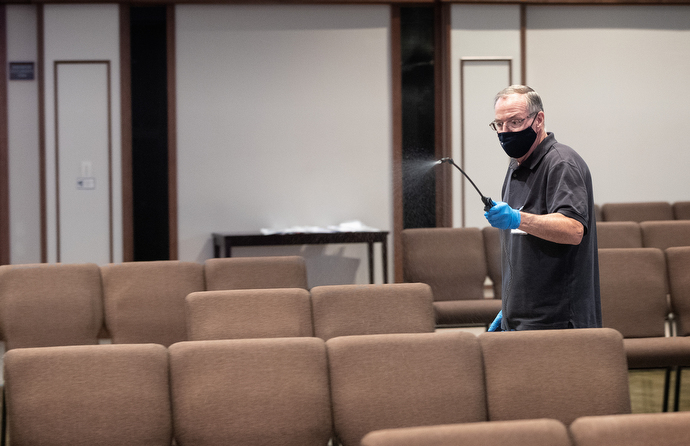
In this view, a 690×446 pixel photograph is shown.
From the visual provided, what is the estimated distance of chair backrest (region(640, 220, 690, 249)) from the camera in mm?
4609

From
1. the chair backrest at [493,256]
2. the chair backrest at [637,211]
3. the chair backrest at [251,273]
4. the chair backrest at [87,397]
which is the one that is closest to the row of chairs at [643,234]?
the chair backrest at [493,256]

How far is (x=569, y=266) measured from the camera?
2.03 meters

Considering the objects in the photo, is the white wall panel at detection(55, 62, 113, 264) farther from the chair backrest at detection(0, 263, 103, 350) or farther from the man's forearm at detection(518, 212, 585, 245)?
the man's forearm at detection(518, 212, 585, 245)

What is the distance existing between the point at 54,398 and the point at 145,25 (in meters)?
4.87

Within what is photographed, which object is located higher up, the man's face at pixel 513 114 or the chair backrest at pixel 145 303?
the man's face at pixel 513 114

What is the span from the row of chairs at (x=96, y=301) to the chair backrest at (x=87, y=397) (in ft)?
4.23

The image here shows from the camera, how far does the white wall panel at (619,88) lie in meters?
6.49

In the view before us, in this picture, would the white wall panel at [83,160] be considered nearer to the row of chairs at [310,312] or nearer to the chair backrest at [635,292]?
the row of chairs at [310,312]

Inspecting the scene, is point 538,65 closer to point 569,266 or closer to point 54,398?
point 569,266

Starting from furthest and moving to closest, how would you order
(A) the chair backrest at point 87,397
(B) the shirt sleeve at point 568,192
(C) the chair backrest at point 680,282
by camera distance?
(C) the chair backrest at point 680,282
(B) the shirt sleeve at point 568,192
(A) the chair backrest at point 87,397

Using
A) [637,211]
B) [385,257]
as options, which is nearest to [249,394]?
[385,257]

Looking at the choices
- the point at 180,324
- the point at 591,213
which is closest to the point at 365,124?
the point at 180,324

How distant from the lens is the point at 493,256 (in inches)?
179

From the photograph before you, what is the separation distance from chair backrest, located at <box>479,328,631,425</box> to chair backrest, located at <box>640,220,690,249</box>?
118 inches
